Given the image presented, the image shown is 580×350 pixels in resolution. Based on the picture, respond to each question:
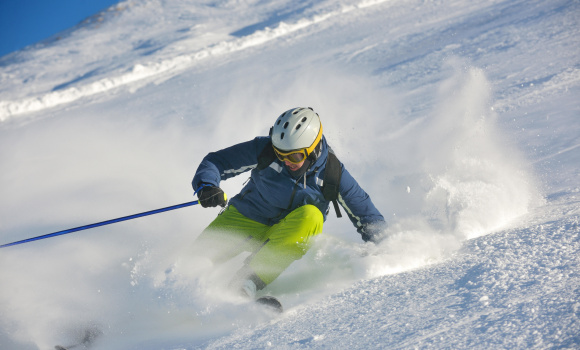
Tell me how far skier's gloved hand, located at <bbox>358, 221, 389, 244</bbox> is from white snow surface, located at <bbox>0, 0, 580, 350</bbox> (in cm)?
9

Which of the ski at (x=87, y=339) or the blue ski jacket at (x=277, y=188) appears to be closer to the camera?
the ski at (x=87, y=339)

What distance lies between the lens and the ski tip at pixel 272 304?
265cm

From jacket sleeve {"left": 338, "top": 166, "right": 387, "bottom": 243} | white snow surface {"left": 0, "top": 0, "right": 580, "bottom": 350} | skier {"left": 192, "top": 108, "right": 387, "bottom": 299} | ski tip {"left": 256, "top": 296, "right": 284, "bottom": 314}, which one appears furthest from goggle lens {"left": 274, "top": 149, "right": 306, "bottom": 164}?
ski tip {"left": 256, "top": 296, "right": 284, "bottom": 314}

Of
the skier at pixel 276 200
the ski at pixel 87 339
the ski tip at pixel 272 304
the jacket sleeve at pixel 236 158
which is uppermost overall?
the jacket sleeve at pixel 236 158

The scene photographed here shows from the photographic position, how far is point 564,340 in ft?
5.86

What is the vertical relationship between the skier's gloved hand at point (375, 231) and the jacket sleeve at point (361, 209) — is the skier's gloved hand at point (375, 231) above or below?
below

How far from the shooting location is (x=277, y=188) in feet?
10.8

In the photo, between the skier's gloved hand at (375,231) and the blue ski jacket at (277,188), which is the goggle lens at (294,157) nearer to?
the blue ski jacket at (277,188)

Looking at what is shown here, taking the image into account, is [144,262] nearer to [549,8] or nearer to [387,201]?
[387,201]

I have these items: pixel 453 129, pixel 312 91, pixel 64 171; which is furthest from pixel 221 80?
pixel 453 129

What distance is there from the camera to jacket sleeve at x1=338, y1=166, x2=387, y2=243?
10.7 feet

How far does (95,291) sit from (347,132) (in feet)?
13.1

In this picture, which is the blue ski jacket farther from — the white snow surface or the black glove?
the white snow surface

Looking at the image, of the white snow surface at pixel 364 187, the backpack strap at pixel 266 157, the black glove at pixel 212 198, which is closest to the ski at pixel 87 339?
the white snow surface at pixel 364 187
